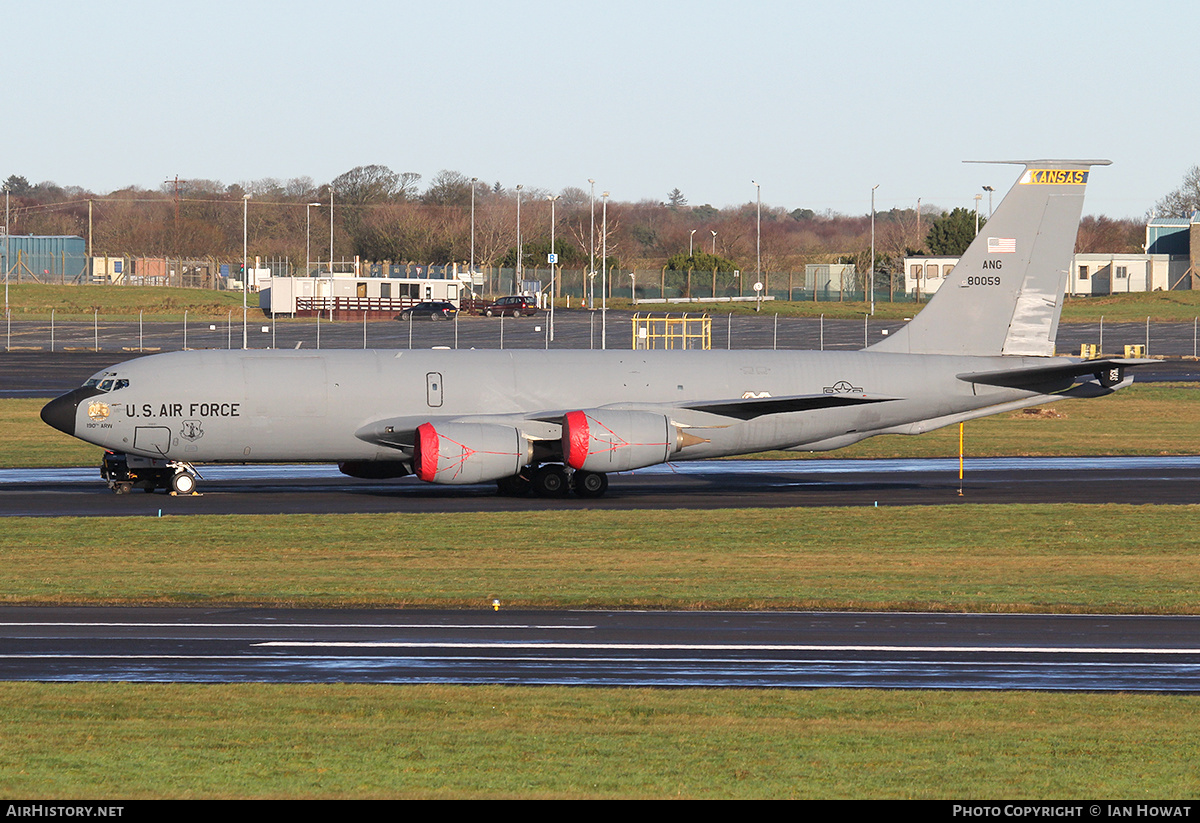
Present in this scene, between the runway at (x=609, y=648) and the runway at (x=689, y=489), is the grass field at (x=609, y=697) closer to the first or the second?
the runway at (x=609, y=648)

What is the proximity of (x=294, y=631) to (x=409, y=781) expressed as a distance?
8715mm

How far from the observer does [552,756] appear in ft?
42.7

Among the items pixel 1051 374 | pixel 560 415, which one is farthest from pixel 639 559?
pixel 1051 374

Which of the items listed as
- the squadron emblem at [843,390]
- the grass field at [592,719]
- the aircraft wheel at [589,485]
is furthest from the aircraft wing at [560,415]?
the grass field at [592,719]

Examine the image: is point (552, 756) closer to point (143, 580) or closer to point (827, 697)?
point (827, 697)

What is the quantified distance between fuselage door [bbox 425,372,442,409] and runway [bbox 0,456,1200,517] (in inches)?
105

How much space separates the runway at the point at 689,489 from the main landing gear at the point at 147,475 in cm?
48

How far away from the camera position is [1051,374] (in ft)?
130

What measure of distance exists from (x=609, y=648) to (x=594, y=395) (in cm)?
2089

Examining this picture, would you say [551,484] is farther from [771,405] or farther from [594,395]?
[771,405]

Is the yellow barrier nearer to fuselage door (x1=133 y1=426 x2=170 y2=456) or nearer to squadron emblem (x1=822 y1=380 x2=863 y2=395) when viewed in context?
squadron emblem (x1=822 y1=380 x2=863 y2=395)

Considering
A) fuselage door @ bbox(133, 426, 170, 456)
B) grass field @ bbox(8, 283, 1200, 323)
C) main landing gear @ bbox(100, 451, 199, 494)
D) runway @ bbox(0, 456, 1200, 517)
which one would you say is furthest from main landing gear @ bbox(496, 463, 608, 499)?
grass field @ bbox(8, 283, 1200, 323)

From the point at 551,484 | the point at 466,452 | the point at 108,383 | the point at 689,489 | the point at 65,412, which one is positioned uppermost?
the point at 108,383

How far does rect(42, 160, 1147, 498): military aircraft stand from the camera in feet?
124
